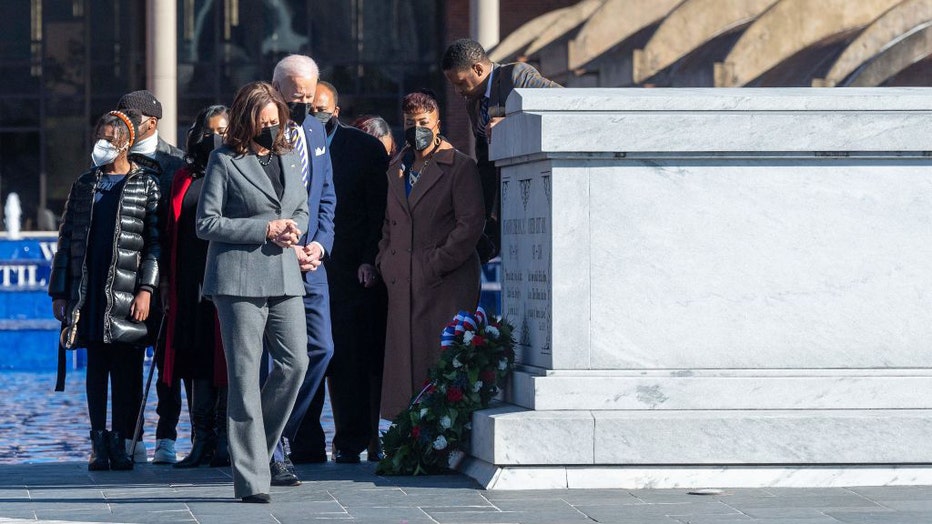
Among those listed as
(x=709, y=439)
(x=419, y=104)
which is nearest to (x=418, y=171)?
(x=419, y=104)

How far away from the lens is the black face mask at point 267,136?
732 centimetres

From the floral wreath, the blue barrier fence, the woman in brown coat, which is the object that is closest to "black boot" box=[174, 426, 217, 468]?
the woman in brown coat

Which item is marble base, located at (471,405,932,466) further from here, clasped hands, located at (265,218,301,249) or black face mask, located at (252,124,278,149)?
black face mask, located at (252,124,278,149)

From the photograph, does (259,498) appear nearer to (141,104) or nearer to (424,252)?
(424,252)

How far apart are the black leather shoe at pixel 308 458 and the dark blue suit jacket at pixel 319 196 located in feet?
3.61

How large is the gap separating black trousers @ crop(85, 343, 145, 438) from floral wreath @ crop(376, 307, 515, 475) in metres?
1.55

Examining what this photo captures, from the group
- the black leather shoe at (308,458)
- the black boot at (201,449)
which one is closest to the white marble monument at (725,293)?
the black leather shoe at (308,458)

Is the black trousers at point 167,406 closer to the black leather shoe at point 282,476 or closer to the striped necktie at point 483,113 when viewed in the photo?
the black leather shoe at point 282,476

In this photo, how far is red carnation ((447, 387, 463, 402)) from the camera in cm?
811

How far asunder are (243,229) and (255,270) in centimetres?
18

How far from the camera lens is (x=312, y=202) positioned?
8086mm

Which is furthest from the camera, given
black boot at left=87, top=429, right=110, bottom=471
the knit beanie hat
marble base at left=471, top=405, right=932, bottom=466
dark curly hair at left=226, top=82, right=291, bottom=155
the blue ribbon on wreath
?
the knit beanie hat

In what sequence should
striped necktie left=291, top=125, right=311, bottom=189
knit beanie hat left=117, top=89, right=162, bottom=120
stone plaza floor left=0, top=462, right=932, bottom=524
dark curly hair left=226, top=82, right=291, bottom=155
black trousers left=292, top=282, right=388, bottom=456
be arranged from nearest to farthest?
stone plaza floor left=0, top=462, right=932, bottom=524
dark curly hair left=226, top=82, right=291, bottom=155
striped necktie left=291, top=125, right=311, bottom=189
black trousers left=292, top=282, right=388, bottom=456
knit beanie hat left=117, top=89, right=162, bottom=120

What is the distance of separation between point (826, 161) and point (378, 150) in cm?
251
